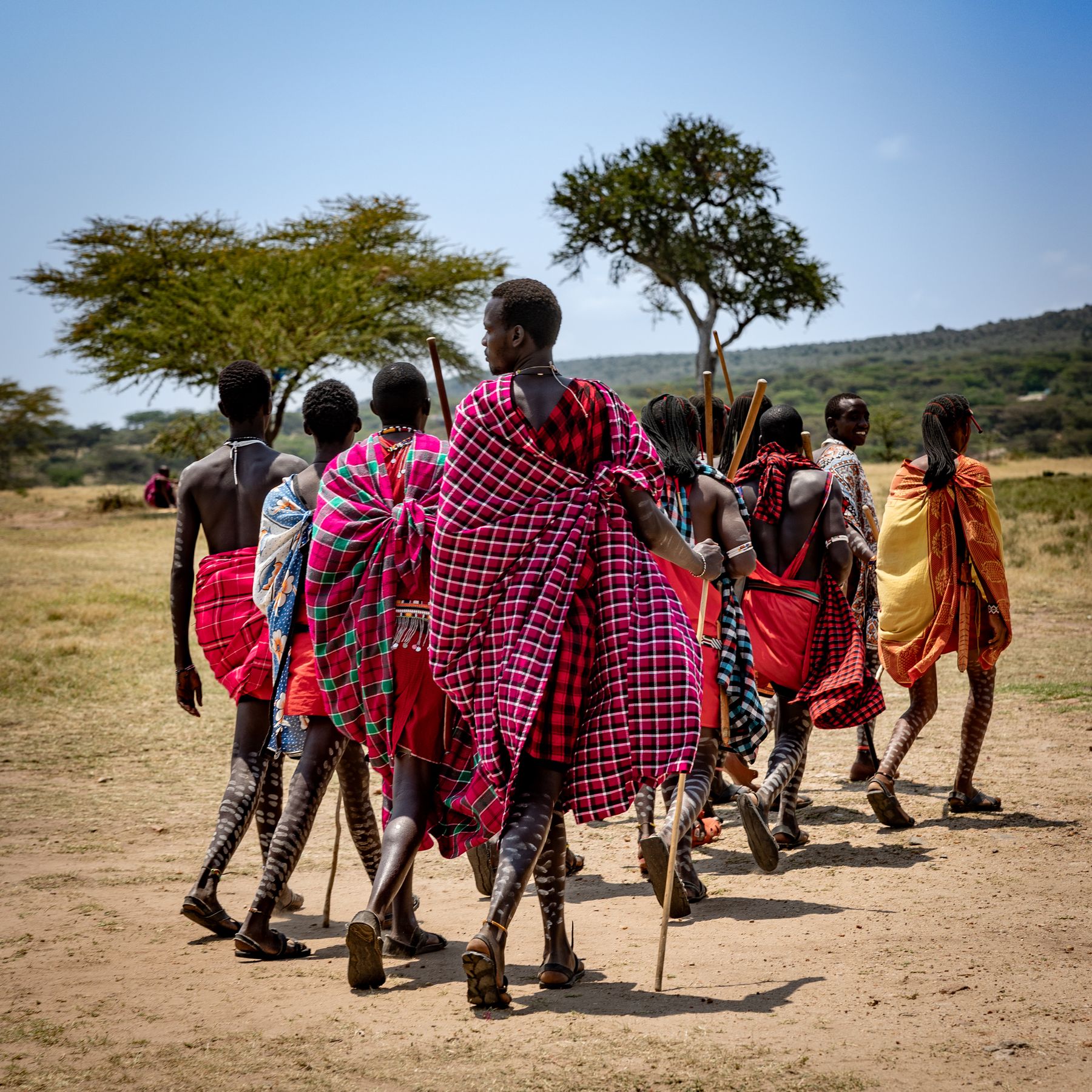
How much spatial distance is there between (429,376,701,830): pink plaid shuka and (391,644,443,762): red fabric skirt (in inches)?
9.0

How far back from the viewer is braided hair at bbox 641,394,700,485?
4.95 meters

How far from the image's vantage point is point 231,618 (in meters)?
4.75

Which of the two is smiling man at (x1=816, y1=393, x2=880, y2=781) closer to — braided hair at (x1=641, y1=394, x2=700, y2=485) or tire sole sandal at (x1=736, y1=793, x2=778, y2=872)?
braided hair at (x1=641, y1=394, x2=700, y2=485)

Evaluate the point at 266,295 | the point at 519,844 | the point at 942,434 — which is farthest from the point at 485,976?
the point at 266,295

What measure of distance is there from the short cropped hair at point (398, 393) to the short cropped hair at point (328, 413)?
0.31 meters

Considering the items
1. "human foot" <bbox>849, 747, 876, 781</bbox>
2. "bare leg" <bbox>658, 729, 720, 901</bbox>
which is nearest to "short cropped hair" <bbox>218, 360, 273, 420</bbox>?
"bare leg" <bbox>658, 729, 720, 901</bbox>

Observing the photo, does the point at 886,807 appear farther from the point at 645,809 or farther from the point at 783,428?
the point at 783,428

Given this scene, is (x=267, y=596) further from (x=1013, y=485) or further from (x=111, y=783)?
(x=1013, y=485)

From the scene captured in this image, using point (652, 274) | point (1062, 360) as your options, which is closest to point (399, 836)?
point (652, 274)

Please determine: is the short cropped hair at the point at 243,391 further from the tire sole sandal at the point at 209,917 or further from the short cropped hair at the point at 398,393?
the tire sole sandal at the point at 209,917

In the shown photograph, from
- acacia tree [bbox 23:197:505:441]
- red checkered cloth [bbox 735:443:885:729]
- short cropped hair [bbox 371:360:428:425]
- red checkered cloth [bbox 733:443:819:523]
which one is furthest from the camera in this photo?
acacia tree [bbox 23:197:505:441]

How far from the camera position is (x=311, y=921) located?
4902mm

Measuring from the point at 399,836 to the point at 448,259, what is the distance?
36.3m

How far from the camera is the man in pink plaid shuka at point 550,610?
3666 millimetres
